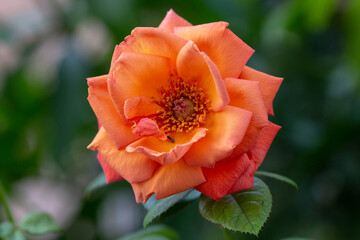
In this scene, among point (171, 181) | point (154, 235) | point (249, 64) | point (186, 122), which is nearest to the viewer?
point (171, 181)

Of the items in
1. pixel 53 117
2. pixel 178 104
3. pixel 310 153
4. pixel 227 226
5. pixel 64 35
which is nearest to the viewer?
pixel 227 226

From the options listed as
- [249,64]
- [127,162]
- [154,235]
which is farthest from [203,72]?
[249,64]

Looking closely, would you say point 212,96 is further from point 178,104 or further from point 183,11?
point 183,11

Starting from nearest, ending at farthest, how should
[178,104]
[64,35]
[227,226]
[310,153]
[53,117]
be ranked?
[227,226] < [178,104] < [310,153] < [53,117] < [64,35]

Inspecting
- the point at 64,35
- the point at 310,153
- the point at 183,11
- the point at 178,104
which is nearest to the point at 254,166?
the point at 178,104

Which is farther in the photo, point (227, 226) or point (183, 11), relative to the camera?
point (183, 11)

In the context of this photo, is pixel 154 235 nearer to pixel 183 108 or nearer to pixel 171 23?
pixel 183 108

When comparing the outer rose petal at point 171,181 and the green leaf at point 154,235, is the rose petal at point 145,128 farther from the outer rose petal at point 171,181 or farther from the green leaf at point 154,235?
the green leaf at point 154,235

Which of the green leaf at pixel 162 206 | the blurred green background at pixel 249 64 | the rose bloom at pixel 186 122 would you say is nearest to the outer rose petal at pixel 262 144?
the rose bloom at pixel 186 122
